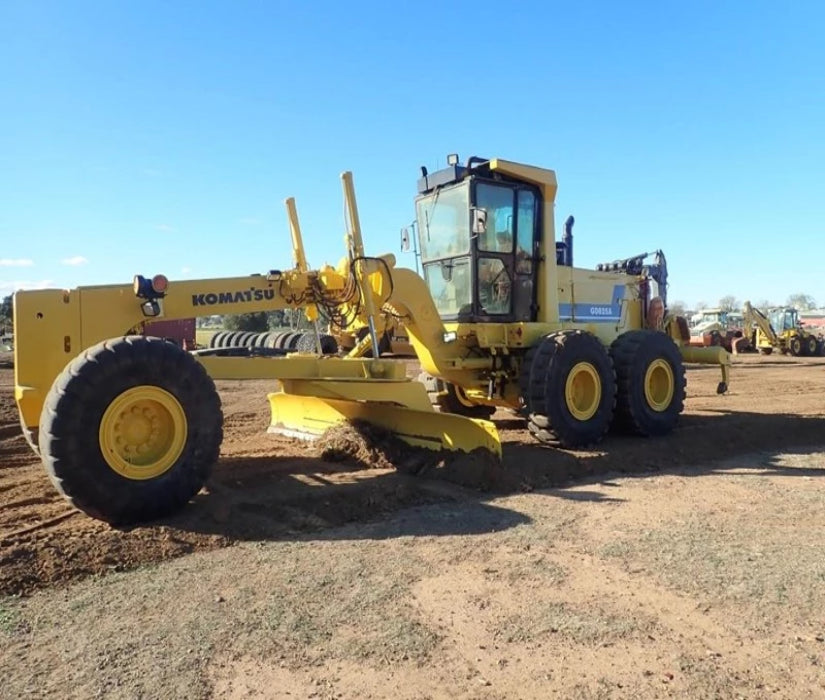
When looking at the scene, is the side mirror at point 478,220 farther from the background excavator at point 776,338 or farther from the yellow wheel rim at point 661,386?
the background excavator at point 776,338

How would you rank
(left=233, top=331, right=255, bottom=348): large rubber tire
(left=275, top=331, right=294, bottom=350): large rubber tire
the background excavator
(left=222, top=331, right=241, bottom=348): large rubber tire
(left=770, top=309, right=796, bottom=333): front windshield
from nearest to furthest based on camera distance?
1. (left=275, top=331, right=294, bottom=350): large rubber tire
2. (left=233, top=331, right=255, bottom=348): large rubber tire
3. (left=222, top=331, right=241, bottom=348): large rubber tire
4. the background excavator
5. (left=770, top=309, right=796, bottom=333): front windshield

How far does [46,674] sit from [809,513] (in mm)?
5314

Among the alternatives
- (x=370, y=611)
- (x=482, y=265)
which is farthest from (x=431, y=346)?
(x=370, y=611)

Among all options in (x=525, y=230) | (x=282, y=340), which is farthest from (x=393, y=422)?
(x=282, y=340)

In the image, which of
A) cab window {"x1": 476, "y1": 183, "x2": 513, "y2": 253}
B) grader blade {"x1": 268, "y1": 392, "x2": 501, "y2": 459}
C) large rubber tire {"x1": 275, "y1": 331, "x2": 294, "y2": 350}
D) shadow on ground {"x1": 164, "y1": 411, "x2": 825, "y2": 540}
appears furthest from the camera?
large rubber tire {"x1": 275, "y1": 331, "x2": 294, "y2": 350}

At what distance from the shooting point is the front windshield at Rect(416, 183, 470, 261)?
8.12 metres

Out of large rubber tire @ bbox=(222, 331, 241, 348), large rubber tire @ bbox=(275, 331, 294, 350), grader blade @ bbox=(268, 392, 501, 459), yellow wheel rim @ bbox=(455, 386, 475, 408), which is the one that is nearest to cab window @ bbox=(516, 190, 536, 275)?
yellow wheel rim @ bbox=(455, 386, 475, 408)

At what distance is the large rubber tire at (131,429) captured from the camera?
444 cm

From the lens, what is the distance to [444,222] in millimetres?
8391

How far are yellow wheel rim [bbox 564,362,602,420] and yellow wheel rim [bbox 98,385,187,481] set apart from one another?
450 cm

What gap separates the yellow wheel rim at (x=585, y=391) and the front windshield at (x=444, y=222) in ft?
6.26

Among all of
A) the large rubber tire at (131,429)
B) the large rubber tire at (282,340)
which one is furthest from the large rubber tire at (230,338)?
the large rubber tire at (131,429)

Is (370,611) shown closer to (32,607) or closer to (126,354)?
(32,607)

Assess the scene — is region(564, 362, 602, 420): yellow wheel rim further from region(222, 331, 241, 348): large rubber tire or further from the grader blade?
region(222, 331, 241, 348): large rubber tire
